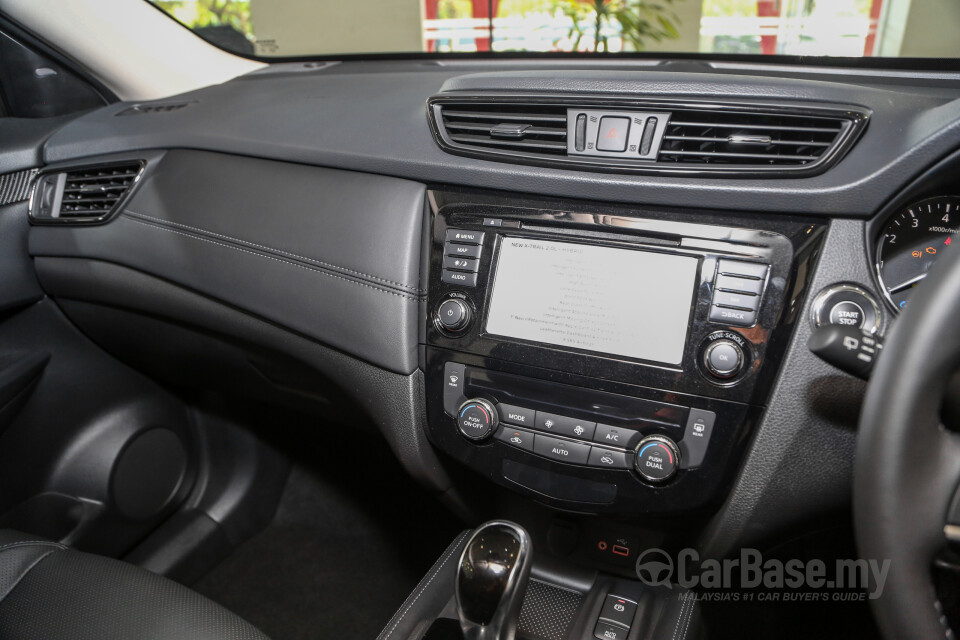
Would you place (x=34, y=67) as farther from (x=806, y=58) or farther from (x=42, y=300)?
(x=806, y=58)

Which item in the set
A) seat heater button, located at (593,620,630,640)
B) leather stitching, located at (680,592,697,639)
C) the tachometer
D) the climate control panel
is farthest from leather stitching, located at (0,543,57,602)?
the tachometer

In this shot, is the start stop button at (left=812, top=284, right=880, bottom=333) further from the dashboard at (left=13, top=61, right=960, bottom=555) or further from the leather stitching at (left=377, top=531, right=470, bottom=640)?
the leather stitching at (left=377, top=531, right=470, bottom=640)

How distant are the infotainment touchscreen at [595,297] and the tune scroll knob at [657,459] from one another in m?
0.10

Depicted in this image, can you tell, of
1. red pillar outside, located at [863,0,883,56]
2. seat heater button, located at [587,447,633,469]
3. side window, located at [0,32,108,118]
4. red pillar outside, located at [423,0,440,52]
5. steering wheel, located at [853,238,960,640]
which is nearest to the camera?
steering wheel, located at [853,238,960,640]

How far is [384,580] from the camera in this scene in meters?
1.57

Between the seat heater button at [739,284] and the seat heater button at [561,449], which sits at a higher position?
the seat heater button at [739,284]

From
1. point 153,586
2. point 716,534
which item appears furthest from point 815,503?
point 153,586

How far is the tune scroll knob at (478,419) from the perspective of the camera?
0.93m

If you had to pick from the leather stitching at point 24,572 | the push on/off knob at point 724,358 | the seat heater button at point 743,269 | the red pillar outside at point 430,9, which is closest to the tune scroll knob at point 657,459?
the push on/off knob at point 724,358

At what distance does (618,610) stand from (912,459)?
0.55 m

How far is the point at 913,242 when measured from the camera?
0.78 metres

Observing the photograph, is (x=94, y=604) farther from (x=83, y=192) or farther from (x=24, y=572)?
(x=83, y=192)

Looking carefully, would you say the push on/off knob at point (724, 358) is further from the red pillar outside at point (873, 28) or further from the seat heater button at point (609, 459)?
the red pillar outside at point (873, 28)

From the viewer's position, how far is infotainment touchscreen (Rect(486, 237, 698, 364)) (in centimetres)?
83
